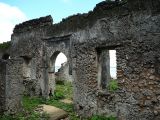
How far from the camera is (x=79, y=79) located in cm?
1074

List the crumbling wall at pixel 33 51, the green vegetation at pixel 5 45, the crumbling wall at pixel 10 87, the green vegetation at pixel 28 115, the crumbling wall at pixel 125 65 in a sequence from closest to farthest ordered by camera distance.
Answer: the crumbling wall at pixel 125 65 → the green vegetation at pixel 28 115 → the crumbling wall at pixel 10 87 → the crumbling wall at pixel 33 51 → the green vegetation at pixel 5 45

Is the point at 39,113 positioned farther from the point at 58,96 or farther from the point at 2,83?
the point at 58,96

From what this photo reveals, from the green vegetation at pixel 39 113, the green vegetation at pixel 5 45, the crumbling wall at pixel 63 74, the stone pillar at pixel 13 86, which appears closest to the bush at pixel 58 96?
the green vegetation at pixel 39 113

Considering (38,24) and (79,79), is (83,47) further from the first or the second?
(38,24)

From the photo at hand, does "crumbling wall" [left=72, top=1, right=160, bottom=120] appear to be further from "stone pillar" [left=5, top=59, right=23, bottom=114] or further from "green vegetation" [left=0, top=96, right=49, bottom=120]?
"stone pillar" [left=5, top=59, right=23, bottom=114]

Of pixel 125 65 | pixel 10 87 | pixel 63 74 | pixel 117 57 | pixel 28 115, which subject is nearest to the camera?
pixel 125 65

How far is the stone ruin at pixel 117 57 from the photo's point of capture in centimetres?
826

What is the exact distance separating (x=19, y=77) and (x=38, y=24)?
471 centimetres

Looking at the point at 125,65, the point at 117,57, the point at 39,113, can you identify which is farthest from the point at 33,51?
the point at 125,65

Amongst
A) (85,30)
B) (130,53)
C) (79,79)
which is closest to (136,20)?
(130,53)

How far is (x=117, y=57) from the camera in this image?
9125mm

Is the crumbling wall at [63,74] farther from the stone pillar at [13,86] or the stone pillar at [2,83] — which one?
the stone pillar at [2,83]

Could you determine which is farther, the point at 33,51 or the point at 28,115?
the point at 33,51

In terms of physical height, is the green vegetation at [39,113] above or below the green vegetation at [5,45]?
below
